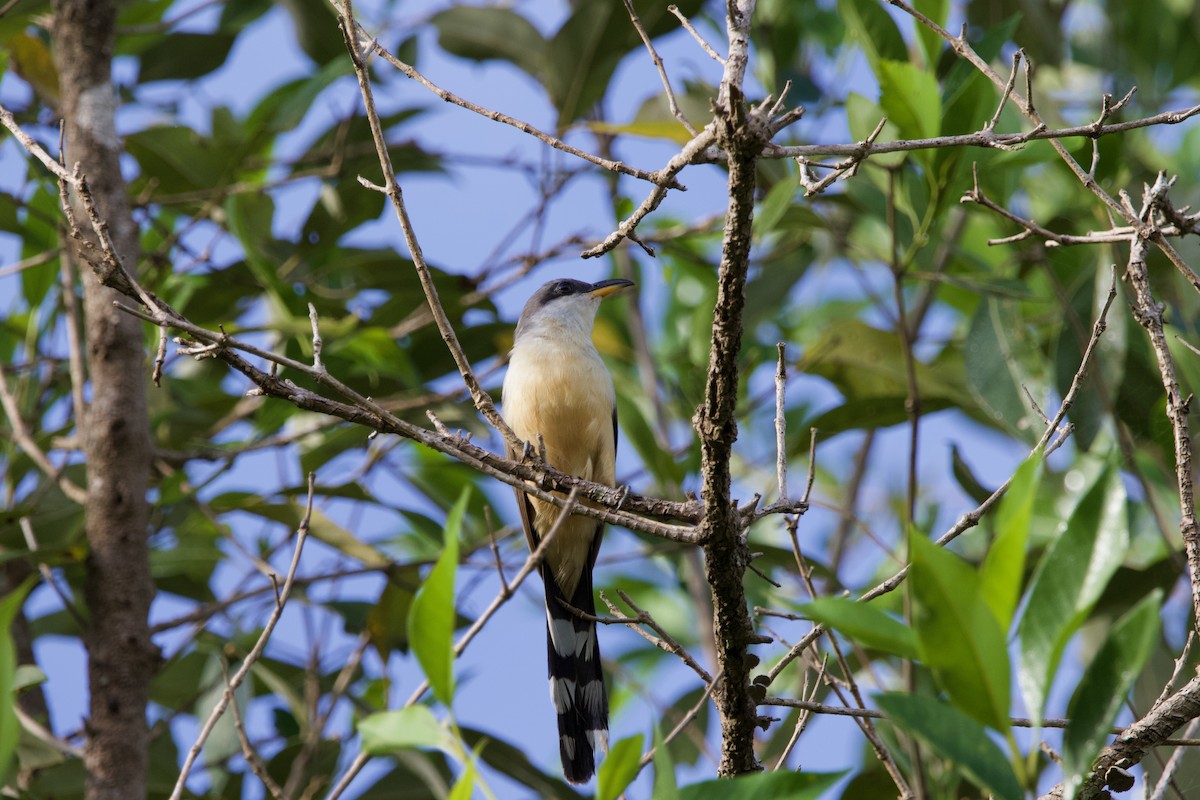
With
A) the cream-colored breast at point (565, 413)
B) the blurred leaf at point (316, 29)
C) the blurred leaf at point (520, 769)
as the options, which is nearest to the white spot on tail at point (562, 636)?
the cream-colored breast at point (565, 413)

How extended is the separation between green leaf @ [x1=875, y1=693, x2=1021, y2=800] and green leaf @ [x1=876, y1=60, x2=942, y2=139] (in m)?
2.13

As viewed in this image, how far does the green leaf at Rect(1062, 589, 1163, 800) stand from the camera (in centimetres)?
157

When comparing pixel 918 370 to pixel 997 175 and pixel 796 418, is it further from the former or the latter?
pixel 796 418

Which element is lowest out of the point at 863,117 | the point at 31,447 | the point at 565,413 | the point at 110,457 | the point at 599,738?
the point at 599,738

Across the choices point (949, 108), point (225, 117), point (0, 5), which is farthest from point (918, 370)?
point (0, 5)

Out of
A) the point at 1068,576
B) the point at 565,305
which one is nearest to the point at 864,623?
the point at 1068,576

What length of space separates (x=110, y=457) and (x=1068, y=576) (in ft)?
9.75

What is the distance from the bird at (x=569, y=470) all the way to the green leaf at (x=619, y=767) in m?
2.49

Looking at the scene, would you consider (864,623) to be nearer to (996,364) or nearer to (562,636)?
(996,364)

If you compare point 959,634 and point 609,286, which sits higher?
point 609,286

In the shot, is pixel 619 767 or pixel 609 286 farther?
pixel 609 286

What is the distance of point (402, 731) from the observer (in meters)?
1.59

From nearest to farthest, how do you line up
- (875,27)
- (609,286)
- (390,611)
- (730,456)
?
(730,456) < (875,27) < (390,611) < (609,286)

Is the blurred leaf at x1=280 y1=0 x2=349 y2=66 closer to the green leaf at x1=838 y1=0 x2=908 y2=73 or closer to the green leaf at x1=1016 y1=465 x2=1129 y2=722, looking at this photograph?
the green leaf at x1=838 y1=0 x2=908 y2=73
